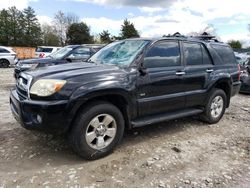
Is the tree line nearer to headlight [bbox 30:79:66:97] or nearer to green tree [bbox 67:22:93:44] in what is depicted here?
green tree [bbox 67:22:93:44]

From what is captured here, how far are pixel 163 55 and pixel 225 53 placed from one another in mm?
2067

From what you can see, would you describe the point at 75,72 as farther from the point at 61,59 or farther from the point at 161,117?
the point at 61,59

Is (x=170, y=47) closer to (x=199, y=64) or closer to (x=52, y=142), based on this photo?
(x=199, y=64)

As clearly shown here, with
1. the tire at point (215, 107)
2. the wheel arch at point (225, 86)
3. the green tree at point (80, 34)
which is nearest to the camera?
the tire at point (215, 107)

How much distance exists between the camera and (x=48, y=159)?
425 cm

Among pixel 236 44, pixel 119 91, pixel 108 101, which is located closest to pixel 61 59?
pixel 108 101

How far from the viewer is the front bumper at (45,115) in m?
3.80

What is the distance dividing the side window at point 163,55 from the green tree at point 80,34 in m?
48.1

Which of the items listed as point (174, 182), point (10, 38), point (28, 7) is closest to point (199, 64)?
point (174, 182)

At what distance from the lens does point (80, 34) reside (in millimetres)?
52562

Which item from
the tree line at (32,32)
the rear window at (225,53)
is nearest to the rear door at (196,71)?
the rear window at (225,53)

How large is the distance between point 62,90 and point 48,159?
1106 millimetres

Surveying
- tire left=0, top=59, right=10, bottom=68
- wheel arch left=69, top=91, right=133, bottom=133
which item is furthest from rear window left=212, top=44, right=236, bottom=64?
tire left=0, top=59, right=10, bottom=68

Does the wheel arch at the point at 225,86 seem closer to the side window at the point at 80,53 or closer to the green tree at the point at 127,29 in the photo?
the side window at the point at 80,53
